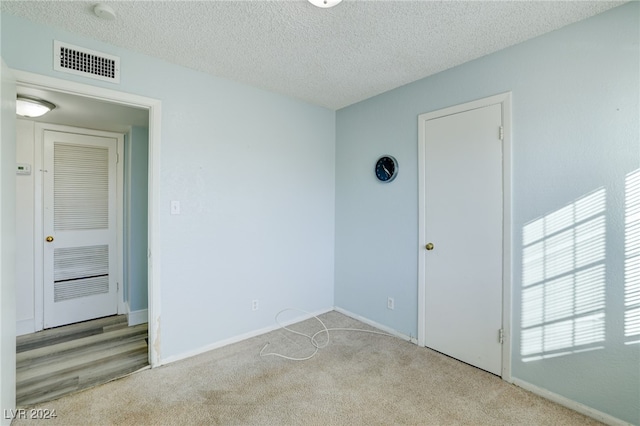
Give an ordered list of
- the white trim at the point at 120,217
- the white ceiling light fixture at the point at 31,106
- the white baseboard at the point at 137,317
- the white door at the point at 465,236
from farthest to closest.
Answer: the white trim at the point at 120,217 → the white baseboard at the point at 137,317 → the white ceiling light fixture at the point at 31,106 → the white door at the point at 465,236

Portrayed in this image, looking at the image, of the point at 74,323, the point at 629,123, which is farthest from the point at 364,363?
the point at 74,323

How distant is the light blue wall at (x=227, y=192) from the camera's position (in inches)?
92.0

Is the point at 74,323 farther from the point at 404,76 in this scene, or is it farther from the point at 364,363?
the point at 404,76

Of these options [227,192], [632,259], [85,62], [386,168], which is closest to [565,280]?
[632,259]

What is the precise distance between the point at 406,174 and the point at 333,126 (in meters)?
1.24

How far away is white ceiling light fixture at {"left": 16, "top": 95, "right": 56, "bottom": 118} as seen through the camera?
238 cm

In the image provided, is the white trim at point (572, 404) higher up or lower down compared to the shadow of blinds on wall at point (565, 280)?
lower down

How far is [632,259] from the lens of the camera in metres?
1.70

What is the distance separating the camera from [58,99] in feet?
7.95

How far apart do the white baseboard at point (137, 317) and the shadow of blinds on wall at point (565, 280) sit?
376 cm

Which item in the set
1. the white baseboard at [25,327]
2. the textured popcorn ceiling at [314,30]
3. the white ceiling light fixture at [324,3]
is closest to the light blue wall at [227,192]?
the textured popcorn ceiling at [314,30]

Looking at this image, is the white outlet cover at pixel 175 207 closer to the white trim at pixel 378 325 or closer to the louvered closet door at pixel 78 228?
the louvered closet door at pixel 78 228

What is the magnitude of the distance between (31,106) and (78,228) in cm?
145

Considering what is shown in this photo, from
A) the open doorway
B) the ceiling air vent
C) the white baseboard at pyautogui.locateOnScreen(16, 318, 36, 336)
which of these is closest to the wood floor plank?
the open doorway
